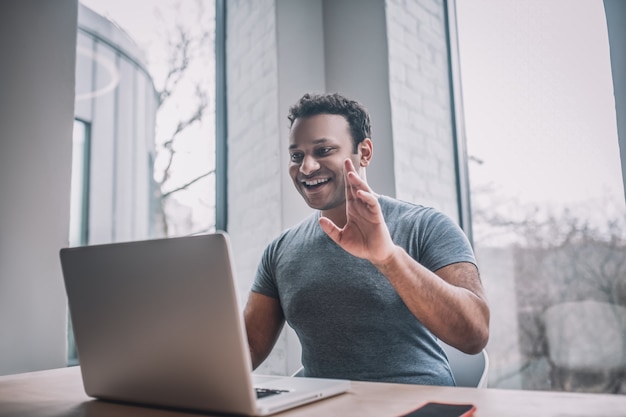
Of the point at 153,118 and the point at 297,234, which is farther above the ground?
the point at 153,118

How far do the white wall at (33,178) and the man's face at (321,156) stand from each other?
713mm

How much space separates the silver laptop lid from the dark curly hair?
2.92 ft

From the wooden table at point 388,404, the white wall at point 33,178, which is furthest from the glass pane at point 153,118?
the wooden table at point 388,404

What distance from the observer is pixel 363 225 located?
1.02 meters

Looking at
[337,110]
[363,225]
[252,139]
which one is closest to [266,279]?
[337,110]

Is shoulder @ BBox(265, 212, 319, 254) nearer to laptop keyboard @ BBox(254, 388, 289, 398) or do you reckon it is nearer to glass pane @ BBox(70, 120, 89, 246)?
laptop keyboard @ BBox(254, 388, 289, 398)

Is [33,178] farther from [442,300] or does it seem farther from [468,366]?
[468,366]

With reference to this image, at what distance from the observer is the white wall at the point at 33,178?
151 cm

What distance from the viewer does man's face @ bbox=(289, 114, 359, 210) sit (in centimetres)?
152

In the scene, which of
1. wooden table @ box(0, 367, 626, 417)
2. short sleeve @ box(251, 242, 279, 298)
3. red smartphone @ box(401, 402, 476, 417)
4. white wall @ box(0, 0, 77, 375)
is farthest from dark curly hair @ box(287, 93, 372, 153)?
red smartphone @ box(401, 402, 476, 417)

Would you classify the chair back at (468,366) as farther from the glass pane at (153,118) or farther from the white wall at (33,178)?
the glass pane at (153,118)

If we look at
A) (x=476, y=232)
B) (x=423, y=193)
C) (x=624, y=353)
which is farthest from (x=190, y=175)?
(x=624, y=353)

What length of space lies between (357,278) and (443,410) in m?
0.69

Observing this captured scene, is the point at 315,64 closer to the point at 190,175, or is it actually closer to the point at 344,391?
the point at 190,175
